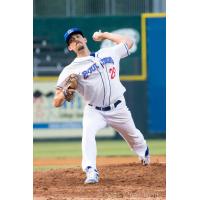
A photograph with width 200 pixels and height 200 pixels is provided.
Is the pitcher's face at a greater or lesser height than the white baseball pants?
greater

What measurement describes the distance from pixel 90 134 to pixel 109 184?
1.62 ft

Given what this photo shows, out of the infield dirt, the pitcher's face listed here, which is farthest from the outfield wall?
the pitcher's face

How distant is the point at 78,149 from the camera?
12.3 m

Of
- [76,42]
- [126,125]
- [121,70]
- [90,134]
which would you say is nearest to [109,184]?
[90,134]

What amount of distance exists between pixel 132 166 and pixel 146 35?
6.65m

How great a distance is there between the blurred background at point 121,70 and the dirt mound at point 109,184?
232 inches

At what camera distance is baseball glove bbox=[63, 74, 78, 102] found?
645 cm

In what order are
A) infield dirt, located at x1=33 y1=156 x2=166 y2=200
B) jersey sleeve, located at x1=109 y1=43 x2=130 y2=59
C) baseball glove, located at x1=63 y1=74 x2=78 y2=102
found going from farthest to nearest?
jersey sleeve, located at x1=109 y1=43 x2=130 y2=59 < baseball glove, located at x1=63 y1=74 x2=78 y2=102 < infield dirt, located at x1=33 y1=156 x2=166 y2=200

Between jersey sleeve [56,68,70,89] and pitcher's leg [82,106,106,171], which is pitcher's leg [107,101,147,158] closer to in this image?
pitcher's leg [82,106,106,171]

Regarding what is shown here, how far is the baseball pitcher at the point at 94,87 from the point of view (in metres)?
6.64

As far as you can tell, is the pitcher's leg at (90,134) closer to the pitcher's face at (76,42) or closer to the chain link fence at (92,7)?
the pitcher's face at (76,42)

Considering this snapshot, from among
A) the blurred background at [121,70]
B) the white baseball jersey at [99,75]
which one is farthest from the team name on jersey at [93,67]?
the blurred background at [121,70]
